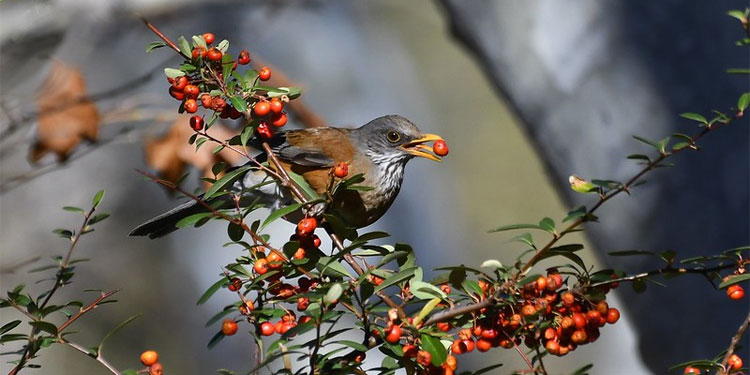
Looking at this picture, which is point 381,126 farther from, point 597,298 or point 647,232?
point 597,298

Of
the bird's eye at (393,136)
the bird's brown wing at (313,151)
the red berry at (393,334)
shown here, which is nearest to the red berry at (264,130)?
the red berry at (393,334)

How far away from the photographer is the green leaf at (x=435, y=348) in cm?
152

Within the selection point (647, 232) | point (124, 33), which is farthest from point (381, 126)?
point (124, 33)

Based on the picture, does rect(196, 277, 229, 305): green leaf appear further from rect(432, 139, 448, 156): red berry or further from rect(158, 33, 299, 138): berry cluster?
rect(432, 139, 448, 156): red berry

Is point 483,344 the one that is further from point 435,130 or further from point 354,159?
point 435,130

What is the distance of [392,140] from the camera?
11.5 ft

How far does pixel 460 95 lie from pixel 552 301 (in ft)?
42.3

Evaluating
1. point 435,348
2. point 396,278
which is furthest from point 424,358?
point 396,278

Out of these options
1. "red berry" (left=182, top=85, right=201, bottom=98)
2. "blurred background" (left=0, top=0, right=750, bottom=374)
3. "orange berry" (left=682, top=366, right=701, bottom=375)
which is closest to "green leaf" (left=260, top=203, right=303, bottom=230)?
"red berry" (left=182, top=85, right=201, bottom=98)

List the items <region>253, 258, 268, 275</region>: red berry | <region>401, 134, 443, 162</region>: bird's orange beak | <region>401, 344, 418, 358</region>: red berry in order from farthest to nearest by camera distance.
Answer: <region>401, 134, 443, 162</region>: bird's orange beak
<region>253, 258, 268, 275</region>: red berry
<region>401, 344, 418, 358</region>: red berry

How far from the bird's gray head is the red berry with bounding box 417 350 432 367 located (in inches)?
73.2

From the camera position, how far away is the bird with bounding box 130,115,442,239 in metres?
3.01

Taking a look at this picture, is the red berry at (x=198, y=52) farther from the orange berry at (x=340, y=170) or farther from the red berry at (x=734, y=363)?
the red berry at (x=734, y=363)

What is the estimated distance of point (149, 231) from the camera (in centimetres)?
290
